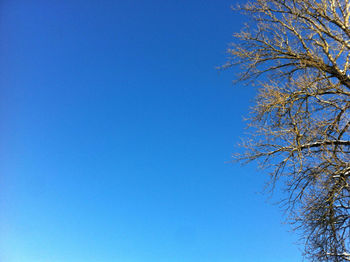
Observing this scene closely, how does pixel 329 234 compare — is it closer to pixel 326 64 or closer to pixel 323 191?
pixel 323 191

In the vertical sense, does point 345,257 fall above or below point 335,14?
below

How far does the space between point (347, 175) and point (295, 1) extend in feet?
13.6

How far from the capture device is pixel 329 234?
6512 millimetres

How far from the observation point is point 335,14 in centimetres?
730

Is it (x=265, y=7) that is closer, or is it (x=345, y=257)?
(x=345, y=257)

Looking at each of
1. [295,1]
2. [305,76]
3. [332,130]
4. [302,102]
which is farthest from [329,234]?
[295,1]

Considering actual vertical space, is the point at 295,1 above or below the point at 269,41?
above

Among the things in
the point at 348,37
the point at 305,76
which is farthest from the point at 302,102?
the point at 348,37

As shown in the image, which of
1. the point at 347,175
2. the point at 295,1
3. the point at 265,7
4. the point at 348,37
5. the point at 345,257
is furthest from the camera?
the point at 265,7

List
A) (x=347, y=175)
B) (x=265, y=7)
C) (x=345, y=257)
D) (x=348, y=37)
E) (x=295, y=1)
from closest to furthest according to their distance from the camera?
(x=347, y=175) → (x=345, y=257) → (x=348, y=37) → (x=295, y=1) → (x=265, y=7)

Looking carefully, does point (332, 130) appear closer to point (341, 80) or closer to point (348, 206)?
point (341, 80)

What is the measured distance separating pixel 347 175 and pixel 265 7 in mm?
4475

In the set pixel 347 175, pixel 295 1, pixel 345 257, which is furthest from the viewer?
pixel 295 1

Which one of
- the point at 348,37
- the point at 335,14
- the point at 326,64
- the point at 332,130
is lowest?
the point at 332,130
